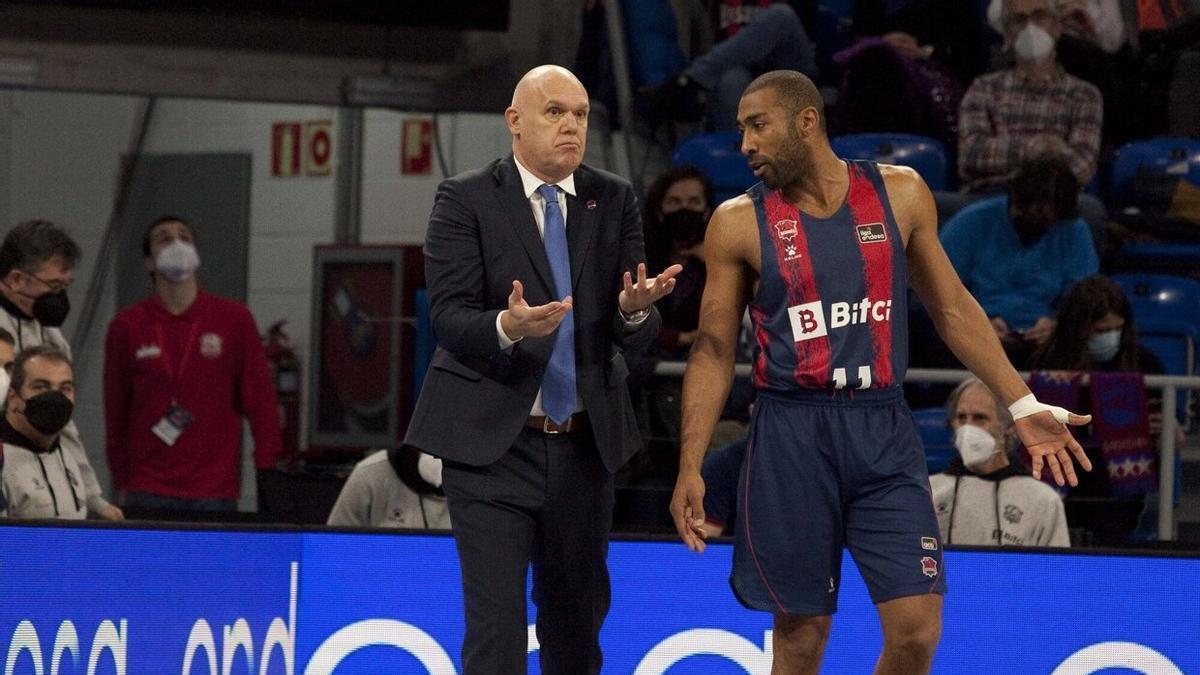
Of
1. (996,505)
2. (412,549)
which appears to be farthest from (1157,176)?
(412,549)

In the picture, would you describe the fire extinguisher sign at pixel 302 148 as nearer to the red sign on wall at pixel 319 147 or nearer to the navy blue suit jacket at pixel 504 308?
the red sign on wall at pixel 319 147

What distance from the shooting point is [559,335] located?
170 inches

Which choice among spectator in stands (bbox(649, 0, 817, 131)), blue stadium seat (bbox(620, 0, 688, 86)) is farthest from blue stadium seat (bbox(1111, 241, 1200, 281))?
blue stadium seat (bbox(620, 0, 688, 86))

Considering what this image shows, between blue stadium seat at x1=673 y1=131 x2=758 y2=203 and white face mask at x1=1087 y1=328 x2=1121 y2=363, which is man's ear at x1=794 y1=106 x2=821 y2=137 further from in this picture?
blue stadium seat at x1=673 y1=131 x2=758 y2=203

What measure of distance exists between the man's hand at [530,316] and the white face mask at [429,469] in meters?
2.47

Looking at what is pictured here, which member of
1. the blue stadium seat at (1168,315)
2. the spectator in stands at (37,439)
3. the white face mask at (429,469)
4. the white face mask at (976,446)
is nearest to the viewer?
the spectator in stands at (37,439)

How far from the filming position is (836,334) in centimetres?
440

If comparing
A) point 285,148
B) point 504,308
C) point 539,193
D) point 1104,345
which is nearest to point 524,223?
point 539,193

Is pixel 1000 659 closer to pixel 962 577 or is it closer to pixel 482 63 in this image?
pixel 962 577

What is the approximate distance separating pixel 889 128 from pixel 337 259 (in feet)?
11.7

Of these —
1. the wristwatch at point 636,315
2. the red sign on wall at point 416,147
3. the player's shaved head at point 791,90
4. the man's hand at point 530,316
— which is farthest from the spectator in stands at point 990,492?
the red sign on wall at point 416,147

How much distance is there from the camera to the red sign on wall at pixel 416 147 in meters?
11.3

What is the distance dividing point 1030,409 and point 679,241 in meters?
3.65

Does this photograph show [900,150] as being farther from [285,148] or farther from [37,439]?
[37,439]
